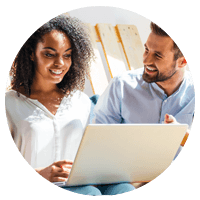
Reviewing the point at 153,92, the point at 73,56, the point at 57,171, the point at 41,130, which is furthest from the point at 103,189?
the point at 73,56

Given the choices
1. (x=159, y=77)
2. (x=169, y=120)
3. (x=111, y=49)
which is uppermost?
(x=111, y=49)

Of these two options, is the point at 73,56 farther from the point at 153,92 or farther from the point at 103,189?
the point at 103,189

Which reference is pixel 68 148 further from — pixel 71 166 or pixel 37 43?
pixel 37 43

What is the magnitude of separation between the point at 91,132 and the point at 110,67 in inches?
19.0

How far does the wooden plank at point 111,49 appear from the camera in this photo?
1732mm

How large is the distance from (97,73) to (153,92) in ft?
1.06

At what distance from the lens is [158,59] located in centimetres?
170

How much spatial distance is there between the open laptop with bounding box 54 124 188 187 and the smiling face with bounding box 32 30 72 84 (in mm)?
434

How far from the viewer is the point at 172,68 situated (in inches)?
68.4

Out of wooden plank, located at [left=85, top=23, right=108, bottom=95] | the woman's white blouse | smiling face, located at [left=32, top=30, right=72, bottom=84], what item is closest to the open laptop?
the woman's white blouse

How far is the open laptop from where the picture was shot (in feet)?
4.67

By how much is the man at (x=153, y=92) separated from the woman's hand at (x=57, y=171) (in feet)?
0.96

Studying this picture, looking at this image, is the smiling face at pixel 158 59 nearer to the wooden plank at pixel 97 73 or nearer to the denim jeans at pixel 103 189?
the wooden plank at pixel 97 73

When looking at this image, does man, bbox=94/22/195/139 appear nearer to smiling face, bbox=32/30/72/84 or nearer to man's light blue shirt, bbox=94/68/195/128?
man's light blue shirt, bbox=94/68/195/128
